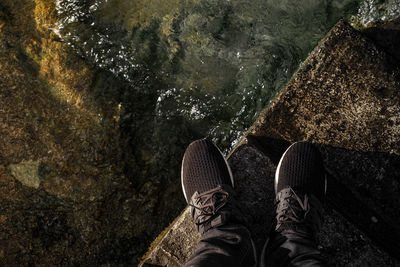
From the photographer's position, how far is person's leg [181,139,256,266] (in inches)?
68.9

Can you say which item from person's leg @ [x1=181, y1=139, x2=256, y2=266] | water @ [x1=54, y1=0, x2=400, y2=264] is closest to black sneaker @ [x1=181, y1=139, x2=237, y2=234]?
person's leg @ [x1=181, y1=139, x2=256, y2=266]

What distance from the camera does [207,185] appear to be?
2184 mm

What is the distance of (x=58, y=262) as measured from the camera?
240 cm

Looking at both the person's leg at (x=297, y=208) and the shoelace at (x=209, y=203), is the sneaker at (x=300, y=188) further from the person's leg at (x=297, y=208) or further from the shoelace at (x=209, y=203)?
the shoelace at (x=209, y=203)

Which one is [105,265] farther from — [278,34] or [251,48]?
[278,34]

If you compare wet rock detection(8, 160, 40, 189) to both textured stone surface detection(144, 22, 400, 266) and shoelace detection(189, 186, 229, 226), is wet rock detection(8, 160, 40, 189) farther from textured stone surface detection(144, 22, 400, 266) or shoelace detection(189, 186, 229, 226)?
shoelace detection(189, 186, 229, 226)

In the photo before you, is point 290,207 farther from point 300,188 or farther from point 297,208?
point 300,188

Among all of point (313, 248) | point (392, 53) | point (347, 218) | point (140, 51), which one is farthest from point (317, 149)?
point (140, 51)

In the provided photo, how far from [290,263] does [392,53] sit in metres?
1.63

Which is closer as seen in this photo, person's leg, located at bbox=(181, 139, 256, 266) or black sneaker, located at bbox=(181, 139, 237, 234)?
person's leg, located at bbox=(181, 139, 256, 266)

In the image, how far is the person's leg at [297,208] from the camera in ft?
5.80

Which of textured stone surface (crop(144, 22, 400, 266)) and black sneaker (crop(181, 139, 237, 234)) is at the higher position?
textured stone surface (crop(144, 22, 400, 266))

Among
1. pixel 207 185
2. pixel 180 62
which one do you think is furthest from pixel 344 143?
pixel 180 62

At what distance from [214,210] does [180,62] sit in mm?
1269
